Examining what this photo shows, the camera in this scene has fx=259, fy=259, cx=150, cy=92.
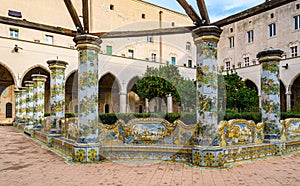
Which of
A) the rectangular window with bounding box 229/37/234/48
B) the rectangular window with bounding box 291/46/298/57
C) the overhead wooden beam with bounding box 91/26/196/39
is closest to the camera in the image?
the overhead wooden beam with bounding box 91/26/196/39

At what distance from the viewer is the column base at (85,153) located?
6402mm

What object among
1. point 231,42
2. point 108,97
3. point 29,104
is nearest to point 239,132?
point 29,104


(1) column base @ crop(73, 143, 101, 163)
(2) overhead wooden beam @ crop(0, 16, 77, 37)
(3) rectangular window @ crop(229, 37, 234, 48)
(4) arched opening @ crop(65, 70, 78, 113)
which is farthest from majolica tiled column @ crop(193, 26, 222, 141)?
(3) rectangular window @ crop(229, 37, 234, 48)

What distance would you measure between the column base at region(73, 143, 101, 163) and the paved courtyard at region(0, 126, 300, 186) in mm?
278

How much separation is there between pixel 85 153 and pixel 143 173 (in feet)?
5.89

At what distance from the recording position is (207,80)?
598 centimetres

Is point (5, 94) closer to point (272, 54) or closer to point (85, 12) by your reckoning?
point (85, 12)

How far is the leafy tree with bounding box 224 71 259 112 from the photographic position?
678 inches

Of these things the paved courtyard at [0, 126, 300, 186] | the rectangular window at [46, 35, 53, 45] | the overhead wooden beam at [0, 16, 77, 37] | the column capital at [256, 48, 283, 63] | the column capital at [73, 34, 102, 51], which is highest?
the rectangular window at [46, 35, 53, 45]

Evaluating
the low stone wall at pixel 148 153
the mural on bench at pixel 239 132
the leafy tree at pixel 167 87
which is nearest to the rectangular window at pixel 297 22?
the leafy tree at pixel 167 87

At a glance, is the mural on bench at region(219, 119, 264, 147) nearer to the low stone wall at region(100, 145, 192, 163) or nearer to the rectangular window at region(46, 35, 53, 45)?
the low stone wall at region(100, 145, 192, 163)

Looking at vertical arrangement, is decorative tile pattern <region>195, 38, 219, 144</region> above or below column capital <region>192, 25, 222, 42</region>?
below

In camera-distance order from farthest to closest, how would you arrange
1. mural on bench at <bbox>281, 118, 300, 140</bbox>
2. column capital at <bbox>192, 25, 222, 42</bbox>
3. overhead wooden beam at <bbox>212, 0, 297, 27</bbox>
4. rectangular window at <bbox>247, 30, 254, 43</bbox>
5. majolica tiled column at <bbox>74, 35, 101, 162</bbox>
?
rectangular window at <bbox>247, 30, 254, 43</bbox> → mural on bench at <bbox>281, 118, 300, 140</bbox> → majolica tiled column at <bbox>74, 35, 101, 162</bbox> → column capital at <bbox>192, 25, 222, 42</bbox> → overhead wooden beam at <bbox>212, 0, 297, 27</bbox>

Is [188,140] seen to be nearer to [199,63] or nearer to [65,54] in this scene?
[199,63]
